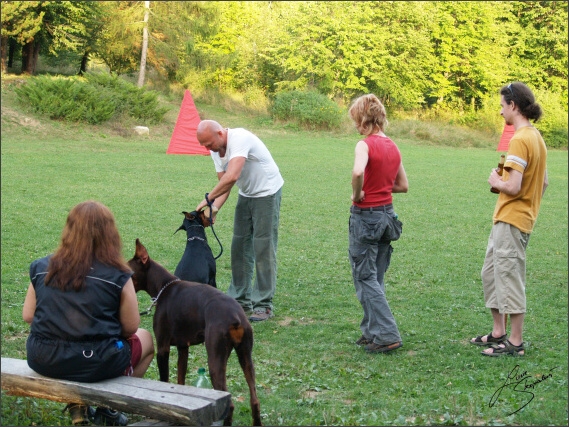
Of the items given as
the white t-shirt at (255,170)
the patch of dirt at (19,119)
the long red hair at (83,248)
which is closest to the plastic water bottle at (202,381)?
the long red hair at (83,248)

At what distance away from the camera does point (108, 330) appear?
12.6ft

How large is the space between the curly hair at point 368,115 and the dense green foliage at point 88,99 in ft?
76.8

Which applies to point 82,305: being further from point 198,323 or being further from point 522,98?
point 522,98

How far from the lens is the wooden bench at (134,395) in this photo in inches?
137

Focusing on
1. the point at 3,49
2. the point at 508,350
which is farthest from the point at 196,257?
the point at 3,49

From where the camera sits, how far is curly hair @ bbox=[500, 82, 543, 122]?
5.52 metres

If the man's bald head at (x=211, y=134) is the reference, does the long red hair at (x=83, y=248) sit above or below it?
below

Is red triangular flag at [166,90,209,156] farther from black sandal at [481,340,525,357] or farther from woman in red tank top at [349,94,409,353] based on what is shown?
black sandal at [481,340,525,357]

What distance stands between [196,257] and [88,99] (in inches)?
940

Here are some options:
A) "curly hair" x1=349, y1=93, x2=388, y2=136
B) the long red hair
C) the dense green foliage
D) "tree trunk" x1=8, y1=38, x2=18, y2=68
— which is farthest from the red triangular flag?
the long red hair

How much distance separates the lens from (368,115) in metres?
5.77

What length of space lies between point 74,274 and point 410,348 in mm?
3255

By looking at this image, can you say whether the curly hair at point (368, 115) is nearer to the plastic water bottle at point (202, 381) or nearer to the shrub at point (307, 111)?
the plastic water bottle at point (202, 381)

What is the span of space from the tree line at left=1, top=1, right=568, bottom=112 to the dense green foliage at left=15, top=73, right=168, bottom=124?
5.84m
